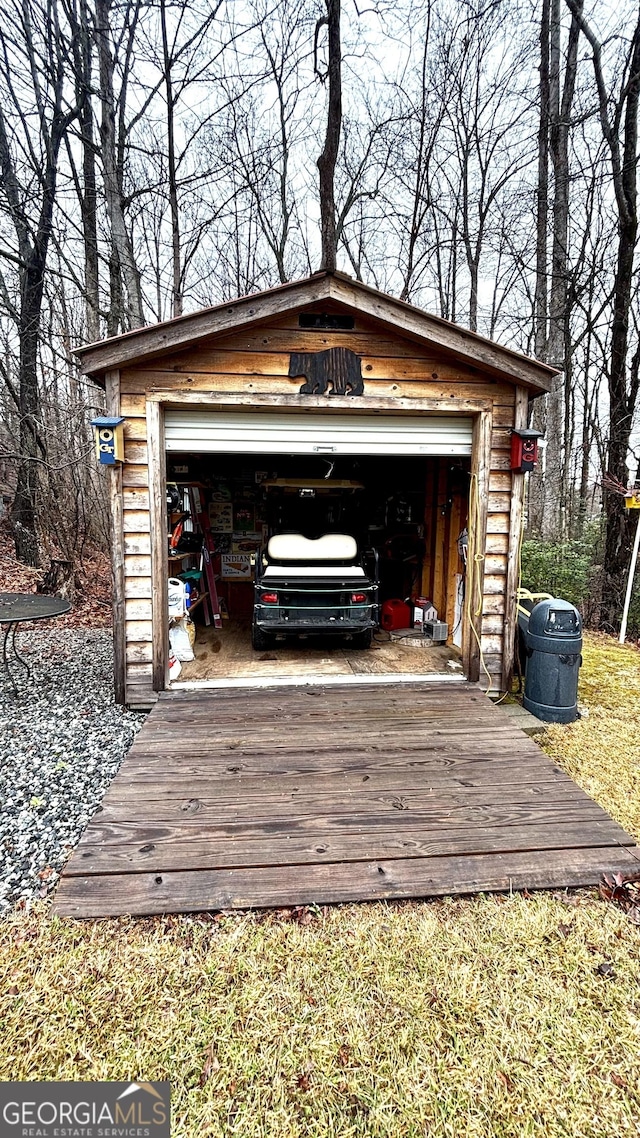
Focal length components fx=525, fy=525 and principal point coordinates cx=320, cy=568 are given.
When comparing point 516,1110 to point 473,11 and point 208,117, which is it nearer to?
point 208,117

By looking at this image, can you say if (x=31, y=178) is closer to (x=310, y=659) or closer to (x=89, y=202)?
(x=89, y=202)

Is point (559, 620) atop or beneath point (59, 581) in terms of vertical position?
atop

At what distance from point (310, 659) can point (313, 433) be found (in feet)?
7.87

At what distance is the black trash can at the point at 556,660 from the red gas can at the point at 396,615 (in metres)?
2.64

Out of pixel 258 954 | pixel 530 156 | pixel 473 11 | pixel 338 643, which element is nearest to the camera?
pixel 258 954

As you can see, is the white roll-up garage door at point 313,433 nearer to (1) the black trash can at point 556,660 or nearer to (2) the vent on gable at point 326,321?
(2) the vent on gable at point 326,321

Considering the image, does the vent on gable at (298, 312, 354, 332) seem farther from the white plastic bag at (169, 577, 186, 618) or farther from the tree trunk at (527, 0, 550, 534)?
the tree trunk at (527, 0, 550, 534)

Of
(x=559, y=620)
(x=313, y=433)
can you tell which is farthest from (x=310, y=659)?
(x=559, y=620)

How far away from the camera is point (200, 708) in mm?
4219

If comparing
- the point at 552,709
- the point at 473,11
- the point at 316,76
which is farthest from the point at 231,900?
the point at 473,11

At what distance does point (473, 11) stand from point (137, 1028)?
1499cm

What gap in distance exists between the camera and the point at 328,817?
2.79 m

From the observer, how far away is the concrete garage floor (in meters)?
5.04

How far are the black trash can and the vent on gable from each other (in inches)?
113
